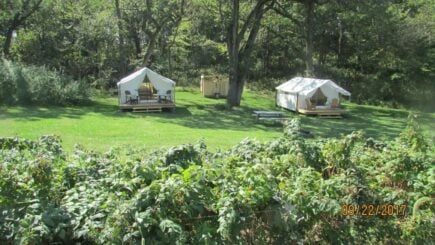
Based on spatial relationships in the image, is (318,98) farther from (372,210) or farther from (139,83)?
(372,210)

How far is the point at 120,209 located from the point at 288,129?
2.64m

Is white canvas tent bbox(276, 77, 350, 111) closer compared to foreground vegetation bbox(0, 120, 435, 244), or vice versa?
foreground vegetation bbox(0, 120, 435, 244)

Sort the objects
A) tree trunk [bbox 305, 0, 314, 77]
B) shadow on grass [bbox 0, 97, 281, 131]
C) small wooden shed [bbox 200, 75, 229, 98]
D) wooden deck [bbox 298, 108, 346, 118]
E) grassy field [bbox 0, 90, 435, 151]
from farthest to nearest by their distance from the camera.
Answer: small wooden shed [bbox 200, 75, 229, 98] < tree trunk [bbox 305, 0, 314, 77] < wooden deck [bbox 298, 108, 346, 118] < shadow on grass [bbox 0, 97, 281, 131] < grassy field [bbox 0, 90, 435, 151]

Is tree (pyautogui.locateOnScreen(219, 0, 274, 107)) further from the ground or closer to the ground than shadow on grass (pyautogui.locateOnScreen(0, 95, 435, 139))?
further from the ground

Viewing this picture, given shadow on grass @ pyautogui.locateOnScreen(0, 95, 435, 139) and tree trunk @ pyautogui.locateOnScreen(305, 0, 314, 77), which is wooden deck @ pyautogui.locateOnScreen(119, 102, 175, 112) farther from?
tree trunk @ pyautogui.locateOnScreen(305, 0, 314, 77)

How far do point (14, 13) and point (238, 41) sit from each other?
13.4 metres

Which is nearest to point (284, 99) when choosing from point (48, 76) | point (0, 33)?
point (48, 76)

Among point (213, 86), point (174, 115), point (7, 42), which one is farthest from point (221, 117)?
point (7, 42)

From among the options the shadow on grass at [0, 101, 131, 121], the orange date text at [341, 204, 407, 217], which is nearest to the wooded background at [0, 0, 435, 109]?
the shadow on grass at [0, 101, 131, 121]

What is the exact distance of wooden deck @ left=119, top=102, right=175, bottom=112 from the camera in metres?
20.9

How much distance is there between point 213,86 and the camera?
27922 mm

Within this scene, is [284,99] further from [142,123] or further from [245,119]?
[142,123]

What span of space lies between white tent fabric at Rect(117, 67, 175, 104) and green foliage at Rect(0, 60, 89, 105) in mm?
2484

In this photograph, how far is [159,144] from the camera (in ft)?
42.7
